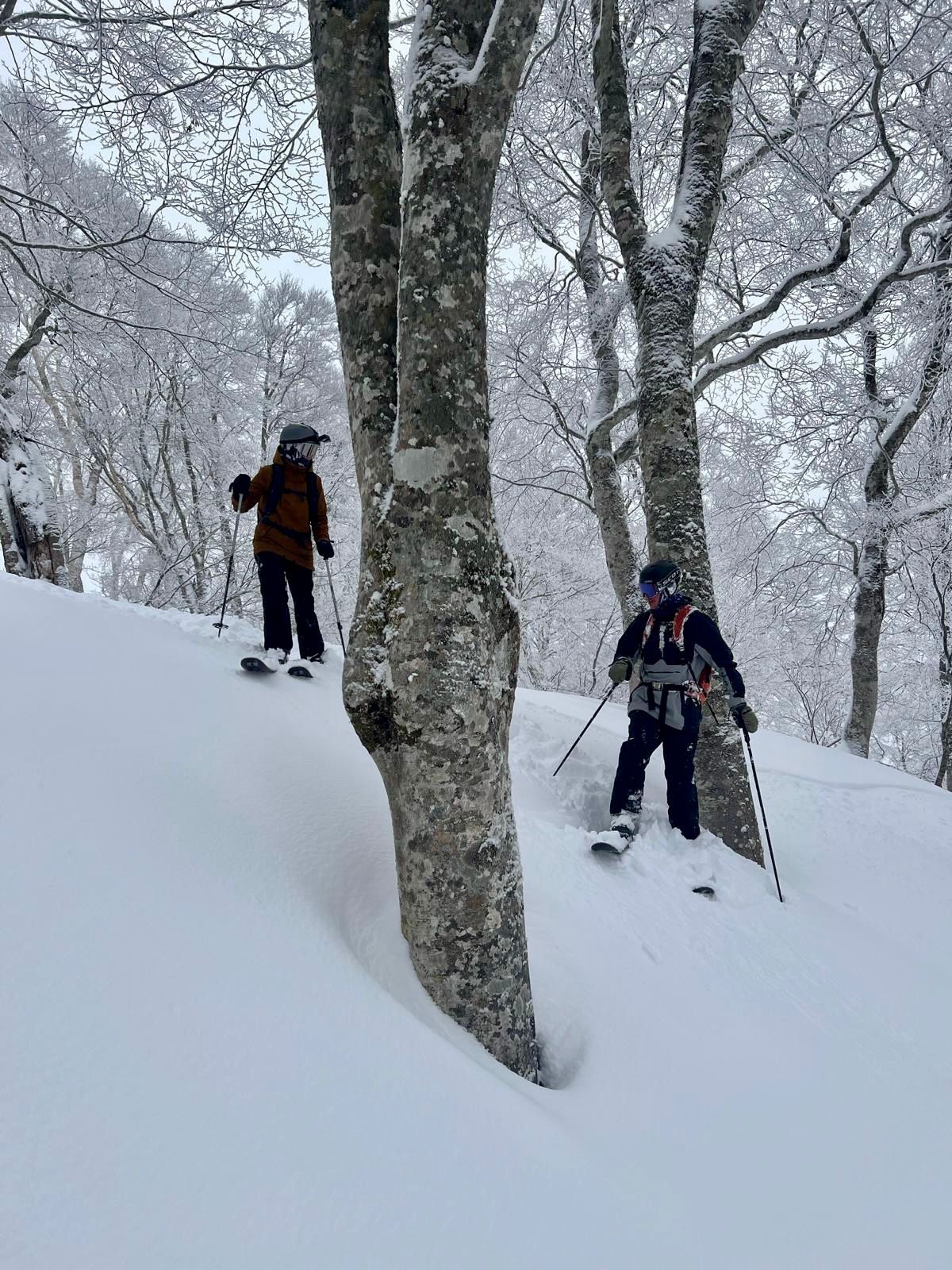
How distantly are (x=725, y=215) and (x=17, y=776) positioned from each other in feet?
29.1

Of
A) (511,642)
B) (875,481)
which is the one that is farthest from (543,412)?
(511,642)

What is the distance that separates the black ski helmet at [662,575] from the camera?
13.8 feet

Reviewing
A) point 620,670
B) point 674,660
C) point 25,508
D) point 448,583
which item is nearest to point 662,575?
point 674,660

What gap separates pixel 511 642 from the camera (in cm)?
210

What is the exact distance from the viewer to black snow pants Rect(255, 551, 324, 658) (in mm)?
4652

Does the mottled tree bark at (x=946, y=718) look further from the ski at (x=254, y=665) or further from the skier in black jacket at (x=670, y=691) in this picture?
the ski at (x=254, y=665)

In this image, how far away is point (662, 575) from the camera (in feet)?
13.8

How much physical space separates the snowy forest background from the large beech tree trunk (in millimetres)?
2177

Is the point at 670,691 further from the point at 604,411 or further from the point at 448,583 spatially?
the point at 604,411

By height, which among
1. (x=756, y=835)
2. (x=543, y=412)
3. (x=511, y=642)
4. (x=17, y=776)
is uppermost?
(x=543, y=412)

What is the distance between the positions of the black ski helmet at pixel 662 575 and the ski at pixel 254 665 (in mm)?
2561

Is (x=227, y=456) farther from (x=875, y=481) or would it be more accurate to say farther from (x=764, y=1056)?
(x=764, y=1056)

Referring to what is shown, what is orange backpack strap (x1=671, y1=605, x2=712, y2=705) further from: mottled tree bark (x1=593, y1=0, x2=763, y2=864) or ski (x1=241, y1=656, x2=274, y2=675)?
ski (x1=241, y1=656, x2=274, y2=675)

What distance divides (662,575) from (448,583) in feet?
8.63
